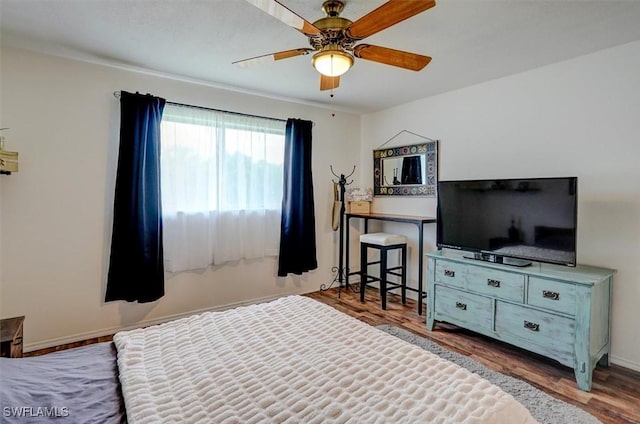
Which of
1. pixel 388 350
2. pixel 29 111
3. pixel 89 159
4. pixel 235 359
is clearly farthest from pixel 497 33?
pixel 29 111

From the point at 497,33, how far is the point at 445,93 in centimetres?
140

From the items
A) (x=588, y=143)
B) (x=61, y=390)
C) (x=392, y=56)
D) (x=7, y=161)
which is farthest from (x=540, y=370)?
(x=7, y=161)

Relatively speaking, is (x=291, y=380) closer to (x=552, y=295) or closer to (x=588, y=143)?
(x=552, y=295)

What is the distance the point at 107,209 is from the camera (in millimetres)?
3039

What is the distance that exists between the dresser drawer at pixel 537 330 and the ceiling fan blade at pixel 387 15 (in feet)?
7.36

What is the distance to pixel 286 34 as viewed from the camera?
239 centimetres

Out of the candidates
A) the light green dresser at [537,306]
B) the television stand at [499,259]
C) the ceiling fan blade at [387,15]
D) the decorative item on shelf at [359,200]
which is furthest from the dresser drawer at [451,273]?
the ceiling fan blade at [387,15]

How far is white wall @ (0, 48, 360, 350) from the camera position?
8.70ft

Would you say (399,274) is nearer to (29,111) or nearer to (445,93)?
(445,93)

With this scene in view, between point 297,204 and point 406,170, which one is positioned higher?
point 406,170

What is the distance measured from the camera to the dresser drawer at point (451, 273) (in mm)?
2996

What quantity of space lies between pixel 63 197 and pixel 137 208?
0.56 metres

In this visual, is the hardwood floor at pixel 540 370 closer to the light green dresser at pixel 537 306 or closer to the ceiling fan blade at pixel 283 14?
the light green dresser at pixel 537 306

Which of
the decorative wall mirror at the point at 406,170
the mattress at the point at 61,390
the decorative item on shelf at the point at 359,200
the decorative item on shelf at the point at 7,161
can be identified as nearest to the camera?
the mattress at the point at 61,390
